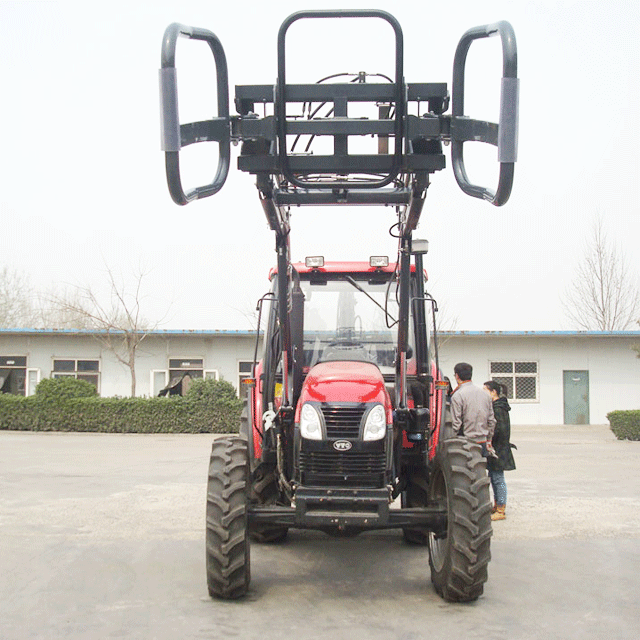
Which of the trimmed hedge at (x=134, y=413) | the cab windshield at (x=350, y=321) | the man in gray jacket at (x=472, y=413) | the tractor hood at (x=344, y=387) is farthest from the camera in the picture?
the trimmed hedge at (x=134, y=413)

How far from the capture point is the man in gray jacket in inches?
379

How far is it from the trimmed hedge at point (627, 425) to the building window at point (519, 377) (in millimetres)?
5281

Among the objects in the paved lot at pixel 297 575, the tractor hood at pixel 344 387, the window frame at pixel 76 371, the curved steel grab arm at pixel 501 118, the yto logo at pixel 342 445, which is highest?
the curved steel grab arm at pixel 501 118

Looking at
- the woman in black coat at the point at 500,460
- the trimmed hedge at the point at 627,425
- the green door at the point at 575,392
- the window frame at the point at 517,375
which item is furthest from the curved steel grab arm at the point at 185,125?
the green door at the point at 575,392

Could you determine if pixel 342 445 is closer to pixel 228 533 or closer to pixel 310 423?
pixel 310 423

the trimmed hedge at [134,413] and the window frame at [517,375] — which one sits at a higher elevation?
the window frame at [517,375]

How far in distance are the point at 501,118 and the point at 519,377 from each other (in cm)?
2671

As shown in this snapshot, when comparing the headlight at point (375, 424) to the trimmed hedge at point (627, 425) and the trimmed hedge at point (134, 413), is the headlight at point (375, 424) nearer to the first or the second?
the trimmed hedge at point (134, 413)

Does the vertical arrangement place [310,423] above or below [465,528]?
above

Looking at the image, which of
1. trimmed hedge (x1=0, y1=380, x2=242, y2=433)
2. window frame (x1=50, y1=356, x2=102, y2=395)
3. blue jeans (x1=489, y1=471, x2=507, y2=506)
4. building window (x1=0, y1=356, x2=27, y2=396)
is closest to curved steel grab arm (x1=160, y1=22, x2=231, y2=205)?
blue jeans (x1=489, y1=471, x2=507, y2=506)

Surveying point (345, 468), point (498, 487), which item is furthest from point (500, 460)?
point (345, 468)

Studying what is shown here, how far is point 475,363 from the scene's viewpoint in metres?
30.2

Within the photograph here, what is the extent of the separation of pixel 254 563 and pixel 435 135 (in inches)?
180

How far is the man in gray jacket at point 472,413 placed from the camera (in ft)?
31.6
